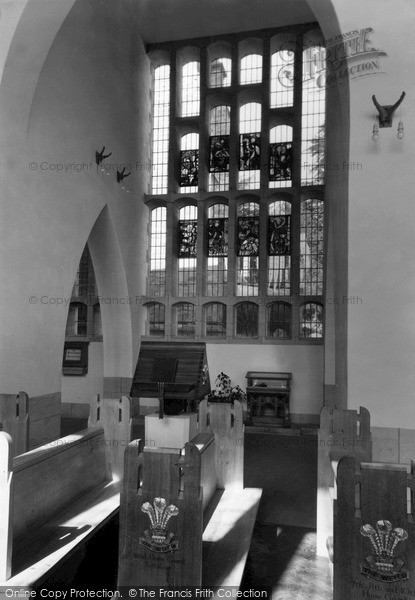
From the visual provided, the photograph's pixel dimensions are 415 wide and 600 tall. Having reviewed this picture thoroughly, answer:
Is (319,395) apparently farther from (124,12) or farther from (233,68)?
(124,12)

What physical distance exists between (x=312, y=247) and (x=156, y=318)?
12.0 feet

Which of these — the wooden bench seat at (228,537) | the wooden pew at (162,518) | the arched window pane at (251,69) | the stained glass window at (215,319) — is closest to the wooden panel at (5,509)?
the wooden pew at (162,518)

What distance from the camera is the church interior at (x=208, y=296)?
2.51m

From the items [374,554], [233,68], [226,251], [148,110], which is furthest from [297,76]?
[374,554]

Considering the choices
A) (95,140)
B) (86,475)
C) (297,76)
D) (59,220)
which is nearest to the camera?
(86,475)

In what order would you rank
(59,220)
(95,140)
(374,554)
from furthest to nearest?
1. (95,140)
2. (59,220)
3. (374,554)

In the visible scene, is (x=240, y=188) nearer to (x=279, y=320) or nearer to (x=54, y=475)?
(x=279, y=320)

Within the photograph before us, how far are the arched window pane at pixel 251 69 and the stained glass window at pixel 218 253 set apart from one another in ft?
9.16

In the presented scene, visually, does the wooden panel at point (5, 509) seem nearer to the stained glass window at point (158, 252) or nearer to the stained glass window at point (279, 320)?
the stained glass window at point (279, 320)

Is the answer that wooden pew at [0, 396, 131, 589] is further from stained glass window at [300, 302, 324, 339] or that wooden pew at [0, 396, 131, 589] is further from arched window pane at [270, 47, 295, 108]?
arched window pane at [270, 47, 295, 108]

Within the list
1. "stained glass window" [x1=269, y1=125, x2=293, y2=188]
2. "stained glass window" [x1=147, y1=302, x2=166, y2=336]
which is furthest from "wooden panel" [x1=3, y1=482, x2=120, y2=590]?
"stained glass window" [x1=269, y1=125, x2=293, y2=188]

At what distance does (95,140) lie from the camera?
26.5 feet

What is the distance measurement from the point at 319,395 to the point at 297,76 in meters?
6.67

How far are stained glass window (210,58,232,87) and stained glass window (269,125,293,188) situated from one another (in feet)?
5.40
